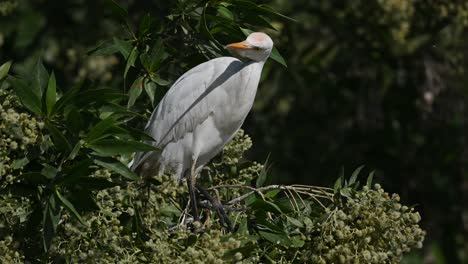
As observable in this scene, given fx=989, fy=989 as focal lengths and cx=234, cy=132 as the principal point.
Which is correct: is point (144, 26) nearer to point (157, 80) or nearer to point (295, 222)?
point (157, 80)

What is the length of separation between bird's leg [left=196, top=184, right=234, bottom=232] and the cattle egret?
144mm

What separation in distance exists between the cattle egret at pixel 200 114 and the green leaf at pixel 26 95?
654mm

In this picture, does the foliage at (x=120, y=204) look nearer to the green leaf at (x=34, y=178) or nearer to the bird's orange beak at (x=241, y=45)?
the green leaf at (x=34, y=178)

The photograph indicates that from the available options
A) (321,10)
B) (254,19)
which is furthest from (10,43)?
(254,19)

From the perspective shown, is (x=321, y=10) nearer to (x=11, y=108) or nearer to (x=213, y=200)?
(x=213, y=200)

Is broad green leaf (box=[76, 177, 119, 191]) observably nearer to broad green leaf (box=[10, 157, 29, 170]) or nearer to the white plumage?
broad green leaf (box=[10, 157, 29, 170])

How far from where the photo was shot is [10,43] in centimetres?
526

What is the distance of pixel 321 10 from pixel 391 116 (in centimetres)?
71

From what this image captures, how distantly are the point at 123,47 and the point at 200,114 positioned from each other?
1.30 feet

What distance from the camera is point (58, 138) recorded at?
244 centimetres

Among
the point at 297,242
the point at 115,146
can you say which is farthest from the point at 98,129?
the point at 297,242

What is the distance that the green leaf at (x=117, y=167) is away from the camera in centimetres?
249

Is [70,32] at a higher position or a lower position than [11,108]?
lower

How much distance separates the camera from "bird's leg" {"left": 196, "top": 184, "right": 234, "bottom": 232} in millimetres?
2672
